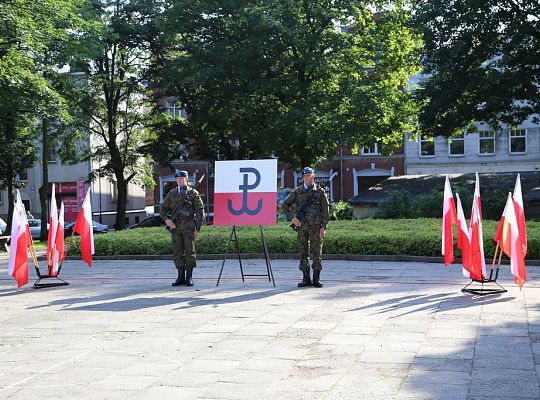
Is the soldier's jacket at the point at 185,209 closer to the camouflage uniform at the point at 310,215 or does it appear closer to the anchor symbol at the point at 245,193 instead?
the anchor symbol at the point at 245,193

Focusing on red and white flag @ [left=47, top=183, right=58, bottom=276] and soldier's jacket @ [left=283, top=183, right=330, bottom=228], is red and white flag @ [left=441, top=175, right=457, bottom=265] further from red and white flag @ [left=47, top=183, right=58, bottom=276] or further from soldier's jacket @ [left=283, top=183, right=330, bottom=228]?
red and white flag @ [left=47, top=183, right=58, bottom=276]

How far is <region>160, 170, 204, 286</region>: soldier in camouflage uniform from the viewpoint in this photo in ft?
42.7

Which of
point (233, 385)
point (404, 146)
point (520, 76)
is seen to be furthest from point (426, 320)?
point (404, 146)

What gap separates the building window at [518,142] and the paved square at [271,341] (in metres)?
42.0

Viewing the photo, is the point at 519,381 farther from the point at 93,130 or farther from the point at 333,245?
the point at 93,130

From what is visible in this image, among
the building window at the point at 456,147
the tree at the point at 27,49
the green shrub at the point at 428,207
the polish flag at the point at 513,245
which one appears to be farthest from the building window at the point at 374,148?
the polish flag at the point at 513,245

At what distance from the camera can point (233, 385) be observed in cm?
625

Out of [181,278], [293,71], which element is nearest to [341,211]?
[293,71]

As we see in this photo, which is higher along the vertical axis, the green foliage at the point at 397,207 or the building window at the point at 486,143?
the building window at the point at 486,143

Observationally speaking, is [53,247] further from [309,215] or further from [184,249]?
[309,215]

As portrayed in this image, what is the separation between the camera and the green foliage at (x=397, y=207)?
1175 inches

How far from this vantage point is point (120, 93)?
41.8 meters

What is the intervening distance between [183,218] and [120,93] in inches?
1195

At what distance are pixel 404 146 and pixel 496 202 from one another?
25.6 meters
